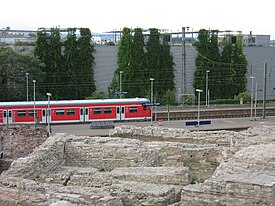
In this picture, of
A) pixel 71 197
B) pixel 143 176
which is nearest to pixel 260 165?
pixel 143 176

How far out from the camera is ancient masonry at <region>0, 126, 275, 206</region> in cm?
912

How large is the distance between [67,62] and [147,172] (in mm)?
32610

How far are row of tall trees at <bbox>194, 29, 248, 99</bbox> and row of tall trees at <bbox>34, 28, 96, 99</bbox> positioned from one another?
1073 centimetres

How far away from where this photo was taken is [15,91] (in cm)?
3803

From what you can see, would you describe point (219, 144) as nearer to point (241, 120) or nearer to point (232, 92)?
point (241, 120)

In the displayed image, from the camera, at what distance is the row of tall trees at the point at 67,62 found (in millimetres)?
42344

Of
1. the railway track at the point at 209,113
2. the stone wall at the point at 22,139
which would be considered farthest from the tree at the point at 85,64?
the stone wall at the point at 22,139

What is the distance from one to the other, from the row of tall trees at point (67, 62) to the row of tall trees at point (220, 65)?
35.2 feet

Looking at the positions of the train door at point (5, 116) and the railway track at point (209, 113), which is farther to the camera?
the railway track at point (209, 113)

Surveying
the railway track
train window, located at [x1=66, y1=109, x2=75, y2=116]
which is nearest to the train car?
train window, located at [x1=66, y1=109, x2=75, y2=116]

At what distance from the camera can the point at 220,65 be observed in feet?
157

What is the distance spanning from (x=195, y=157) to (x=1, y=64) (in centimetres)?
2678

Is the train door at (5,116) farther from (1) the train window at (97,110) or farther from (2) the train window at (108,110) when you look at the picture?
(2) the train window at (108,110)

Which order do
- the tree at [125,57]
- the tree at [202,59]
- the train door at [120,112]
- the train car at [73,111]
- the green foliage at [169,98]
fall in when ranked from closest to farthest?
the train car at [73,111] → the train door at [120,112] → the green foliage at [169,98] → the tree at [125,57] → the tree at [202,59]
